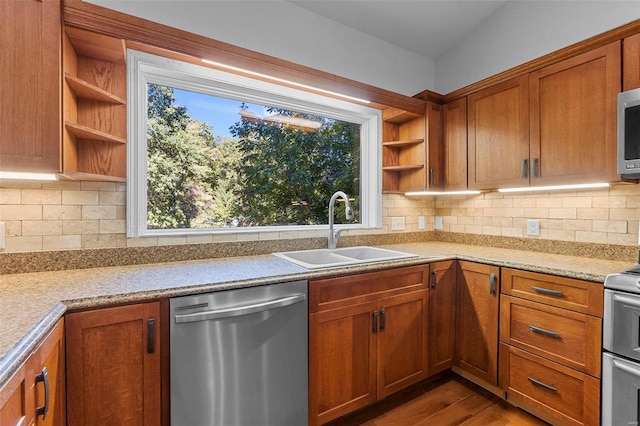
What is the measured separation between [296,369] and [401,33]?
8.62 feet

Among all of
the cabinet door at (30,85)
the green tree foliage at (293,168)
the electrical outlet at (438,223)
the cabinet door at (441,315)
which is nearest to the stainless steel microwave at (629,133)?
the cabinet door at (441,315)

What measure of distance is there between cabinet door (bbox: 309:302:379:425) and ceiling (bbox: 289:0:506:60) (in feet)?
6.84

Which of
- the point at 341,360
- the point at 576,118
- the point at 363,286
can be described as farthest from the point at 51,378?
the point at 576,118

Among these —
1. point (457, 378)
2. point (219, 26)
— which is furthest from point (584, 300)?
point (219, 26)

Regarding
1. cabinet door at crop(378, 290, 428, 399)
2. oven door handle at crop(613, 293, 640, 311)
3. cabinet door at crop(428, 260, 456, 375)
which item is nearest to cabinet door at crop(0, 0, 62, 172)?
cabinet door at crop(378, 290, 428, 399)

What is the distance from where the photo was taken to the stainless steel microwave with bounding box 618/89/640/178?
1558 millimetres

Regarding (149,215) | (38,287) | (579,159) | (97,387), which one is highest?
(579,159)

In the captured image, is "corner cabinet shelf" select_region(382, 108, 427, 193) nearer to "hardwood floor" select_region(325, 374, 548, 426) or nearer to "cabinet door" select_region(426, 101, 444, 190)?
"cabinet door" select_region(426, 101, 444, 190)

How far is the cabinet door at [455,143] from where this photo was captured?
2.46 metres

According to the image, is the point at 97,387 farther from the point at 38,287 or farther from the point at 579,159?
the point at 579,159

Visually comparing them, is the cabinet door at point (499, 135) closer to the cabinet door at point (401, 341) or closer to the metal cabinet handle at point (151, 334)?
the cabinet door at point (401, 341)

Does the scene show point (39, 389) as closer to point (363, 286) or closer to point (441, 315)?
point (363, 286)

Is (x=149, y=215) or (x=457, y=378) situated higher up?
(x=149, y=215)

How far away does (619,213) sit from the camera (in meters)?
1.91
